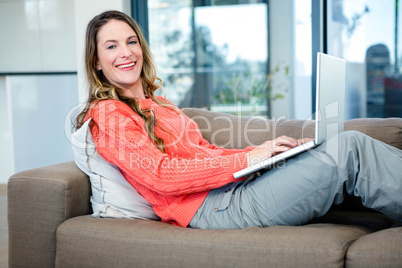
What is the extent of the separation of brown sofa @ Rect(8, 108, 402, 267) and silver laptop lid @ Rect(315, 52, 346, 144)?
0.32m

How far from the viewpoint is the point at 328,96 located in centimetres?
147

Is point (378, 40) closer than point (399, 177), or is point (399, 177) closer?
point (399, 177)

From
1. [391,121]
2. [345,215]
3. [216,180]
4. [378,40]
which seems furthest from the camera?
[378,40]

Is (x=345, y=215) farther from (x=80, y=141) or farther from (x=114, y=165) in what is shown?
(x=80, y=141)

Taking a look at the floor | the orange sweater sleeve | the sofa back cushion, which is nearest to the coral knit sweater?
the orange sweater sleeve

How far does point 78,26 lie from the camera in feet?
11.2

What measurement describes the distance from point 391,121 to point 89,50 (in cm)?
131

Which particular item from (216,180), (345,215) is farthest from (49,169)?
(345,215)

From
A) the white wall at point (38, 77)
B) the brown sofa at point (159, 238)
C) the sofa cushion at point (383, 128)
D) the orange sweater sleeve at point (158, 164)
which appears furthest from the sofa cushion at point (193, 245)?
the white wall at point (38, 77)

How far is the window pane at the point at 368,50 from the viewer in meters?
3.68

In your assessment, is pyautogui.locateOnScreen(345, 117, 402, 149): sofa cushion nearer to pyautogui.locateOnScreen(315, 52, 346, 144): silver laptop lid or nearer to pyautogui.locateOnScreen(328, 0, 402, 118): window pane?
pyautogui.locateOnScreen(315, 52, 346, 144): silver laptop lid

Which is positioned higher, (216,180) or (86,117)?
(86,117)

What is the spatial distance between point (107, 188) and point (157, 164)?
0.92 ft

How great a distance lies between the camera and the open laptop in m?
1.37
